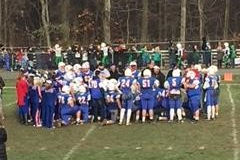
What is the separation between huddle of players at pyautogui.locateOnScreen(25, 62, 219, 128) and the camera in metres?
18.8

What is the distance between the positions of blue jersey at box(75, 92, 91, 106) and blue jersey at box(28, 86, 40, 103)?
1.17m

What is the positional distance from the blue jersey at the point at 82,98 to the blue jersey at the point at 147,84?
1.65 meters

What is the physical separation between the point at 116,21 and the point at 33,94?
4842 cm

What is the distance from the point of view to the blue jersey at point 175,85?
61.5 feet

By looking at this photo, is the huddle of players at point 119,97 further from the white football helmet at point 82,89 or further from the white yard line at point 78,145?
the white yard line at point 78,145

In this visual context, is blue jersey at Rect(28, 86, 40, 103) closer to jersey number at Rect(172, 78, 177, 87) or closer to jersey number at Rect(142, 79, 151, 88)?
jersey number at Rect(142, 79, 151, 88)

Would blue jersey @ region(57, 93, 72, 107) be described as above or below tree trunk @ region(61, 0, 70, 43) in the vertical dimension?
below

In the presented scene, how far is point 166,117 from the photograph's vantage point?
19.5 meters

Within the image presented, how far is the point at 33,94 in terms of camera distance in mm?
19203

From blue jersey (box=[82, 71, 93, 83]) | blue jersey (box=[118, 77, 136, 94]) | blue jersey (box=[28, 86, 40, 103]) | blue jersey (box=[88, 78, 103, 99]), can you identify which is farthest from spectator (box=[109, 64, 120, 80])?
blue jersey (box=[28, 86, 40, 103])

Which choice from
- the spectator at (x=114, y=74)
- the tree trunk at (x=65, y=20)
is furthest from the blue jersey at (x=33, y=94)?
the tree trunk at (x=65, y=20)

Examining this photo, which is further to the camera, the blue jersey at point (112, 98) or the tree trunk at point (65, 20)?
the tree trunk at point (65, 20)

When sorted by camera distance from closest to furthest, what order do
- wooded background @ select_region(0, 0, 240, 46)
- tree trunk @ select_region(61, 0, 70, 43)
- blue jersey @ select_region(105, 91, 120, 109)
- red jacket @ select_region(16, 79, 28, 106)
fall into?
blue jersey @ select_region(105, 91, 120, 109) < red jacket @ select_region(16, 79, 28, 106) < tree trunk @ select_region(61, 0, 70, 43) < wooded background @ select_region(0, 0, 240, 46)

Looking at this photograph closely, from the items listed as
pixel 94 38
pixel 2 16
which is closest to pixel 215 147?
pixel 94 38
